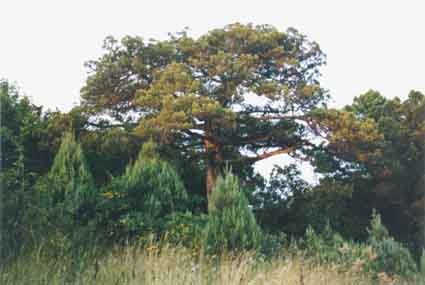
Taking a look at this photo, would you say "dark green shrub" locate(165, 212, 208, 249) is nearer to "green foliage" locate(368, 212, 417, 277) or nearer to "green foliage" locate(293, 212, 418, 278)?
"green foliage" locate(293, 212, 418, 278)

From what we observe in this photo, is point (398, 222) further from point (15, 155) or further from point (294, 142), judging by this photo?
point (15, 155)

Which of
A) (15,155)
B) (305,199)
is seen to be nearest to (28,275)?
(15,155)

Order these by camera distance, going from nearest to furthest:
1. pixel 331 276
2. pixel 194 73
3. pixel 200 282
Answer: pixel 200 282 → pixel 331 276 → pixel 194 73

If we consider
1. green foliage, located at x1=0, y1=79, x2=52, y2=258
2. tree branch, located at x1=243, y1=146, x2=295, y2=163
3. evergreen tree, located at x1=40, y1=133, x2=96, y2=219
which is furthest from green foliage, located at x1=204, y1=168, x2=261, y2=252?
tree branch, located at x1=243, y1=146, x2=295, y2=163

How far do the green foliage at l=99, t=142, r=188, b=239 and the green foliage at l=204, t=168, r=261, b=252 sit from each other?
102cm

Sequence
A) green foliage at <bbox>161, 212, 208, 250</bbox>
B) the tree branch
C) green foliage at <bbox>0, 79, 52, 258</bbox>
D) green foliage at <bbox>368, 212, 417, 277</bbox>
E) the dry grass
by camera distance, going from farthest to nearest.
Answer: the tree branch, green foliage at <bbox>368, 212, 417, 277</bbox>, green foliage at <bbox>161, 212, 208, 250</bbox>, green foliage at <bbox>0, 79, 52, 258</bbox>, the dry grass

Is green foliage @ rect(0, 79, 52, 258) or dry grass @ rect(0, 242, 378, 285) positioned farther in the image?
green foliage @ rect(0, 79, 52, 258)

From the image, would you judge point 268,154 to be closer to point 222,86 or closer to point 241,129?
point 241,129

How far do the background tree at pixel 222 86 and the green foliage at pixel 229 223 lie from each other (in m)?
7.06

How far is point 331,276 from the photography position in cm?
758

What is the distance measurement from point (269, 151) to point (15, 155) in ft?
30.4

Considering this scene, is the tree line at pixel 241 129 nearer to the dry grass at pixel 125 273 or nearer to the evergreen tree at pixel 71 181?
the evergreen tree at pixel 71 181

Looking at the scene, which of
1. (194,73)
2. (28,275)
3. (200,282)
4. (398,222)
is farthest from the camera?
(398,222)

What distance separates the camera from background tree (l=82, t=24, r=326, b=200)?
18.5m
